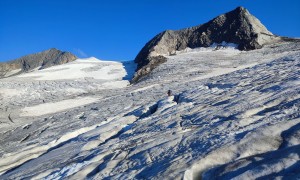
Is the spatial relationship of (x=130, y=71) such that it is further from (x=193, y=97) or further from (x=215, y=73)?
(x=193, y=97)

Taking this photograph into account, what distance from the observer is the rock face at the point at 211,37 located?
138ft

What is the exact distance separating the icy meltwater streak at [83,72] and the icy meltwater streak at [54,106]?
1296 centimetres

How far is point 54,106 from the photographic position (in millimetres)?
26688

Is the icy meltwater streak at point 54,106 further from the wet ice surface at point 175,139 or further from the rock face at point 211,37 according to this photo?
the rock face at point 211,37

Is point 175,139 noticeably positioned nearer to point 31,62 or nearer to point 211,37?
point 211,37

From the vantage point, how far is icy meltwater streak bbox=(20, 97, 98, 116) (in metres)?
25.2

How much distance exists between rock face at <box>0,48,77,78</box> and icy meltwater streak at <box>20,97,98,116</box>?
137 feet

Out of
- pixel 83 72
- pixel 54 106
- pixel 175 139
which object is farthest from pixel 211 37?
pixel 175 139

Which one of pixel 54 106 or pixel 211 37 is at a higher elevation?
pixel 211 37

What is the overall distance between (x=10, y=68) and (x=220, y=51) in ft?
146

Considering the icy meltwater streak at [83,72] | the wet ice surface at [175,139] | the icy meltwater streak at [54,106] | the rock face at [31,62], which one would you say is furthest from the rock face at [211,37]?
the rock face at [31,62]

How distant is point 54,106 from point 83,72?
1873cm

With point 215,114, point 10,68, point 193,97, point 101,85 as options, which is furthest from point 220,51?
point 10,68

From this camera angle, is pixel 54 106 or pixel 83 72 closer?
pixel 54 106
